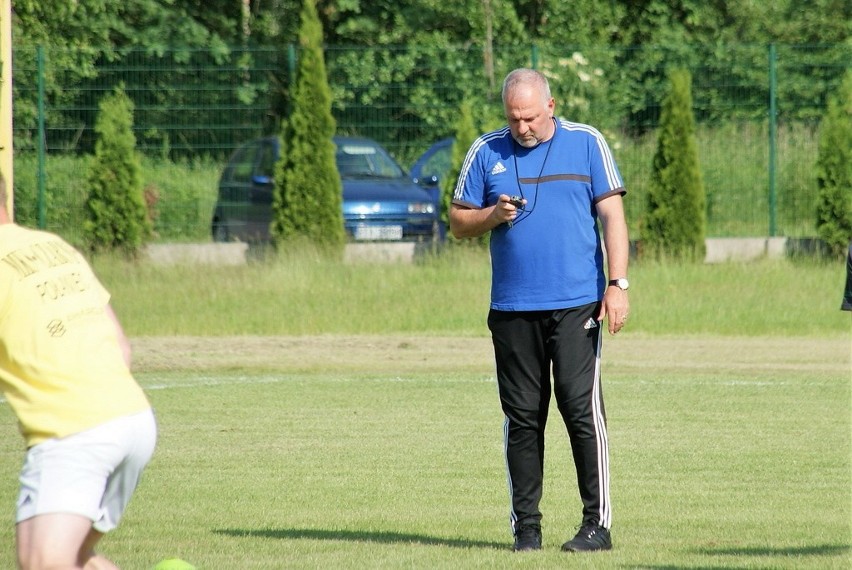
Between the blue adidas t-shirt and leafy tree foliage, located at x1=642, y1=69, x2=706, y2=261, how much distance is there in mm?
14930

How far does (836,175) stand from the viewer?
2180 centimetres

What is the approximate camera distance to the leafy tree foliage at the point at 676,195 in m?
21.3

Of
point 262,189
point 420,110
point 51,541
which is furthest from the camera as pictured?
→ point 420,110

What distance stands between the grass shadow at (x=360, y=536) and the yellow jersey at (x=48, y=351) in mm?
2542

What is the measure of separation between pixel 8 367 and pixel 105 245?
683 inches

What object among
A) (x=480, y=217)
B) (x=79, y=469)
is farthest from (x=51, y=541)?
(x=480, y=217)

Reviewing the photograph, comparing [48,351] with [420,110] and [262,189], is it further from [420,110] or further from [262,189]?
[420,110]

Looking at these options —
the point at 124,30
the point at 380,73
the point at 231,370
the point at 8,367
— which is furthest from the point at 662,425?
the point at 124,30

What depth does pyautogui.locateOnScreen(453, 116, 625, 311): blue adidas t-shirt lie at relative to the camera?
21.2 feet

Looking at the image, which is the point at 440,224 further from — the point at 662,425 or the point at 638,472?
the point at 638,472

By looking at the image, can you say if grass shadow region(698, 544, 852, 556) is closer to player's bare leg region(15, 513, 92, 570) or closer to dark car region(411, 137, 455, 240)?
player's bare leg region(15, 513, 92, 570)

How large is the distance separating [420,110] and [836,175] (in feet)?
20.6

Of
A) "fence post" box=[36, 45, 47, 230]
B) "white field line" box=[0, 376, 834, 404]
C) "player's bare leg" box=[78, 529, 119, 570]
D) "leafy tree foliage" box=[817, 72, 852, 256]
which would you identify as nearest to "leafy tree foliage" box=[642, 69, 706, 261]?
"leafy tree foliage" box=[817, 72, 852, 256]

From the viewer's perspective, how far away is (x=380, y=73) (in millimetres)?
22938
